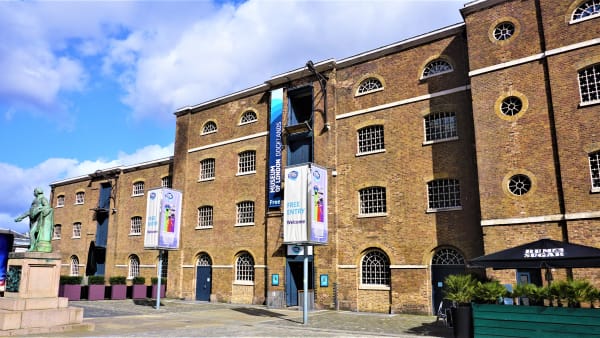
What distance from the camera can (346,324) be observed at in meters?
15.6

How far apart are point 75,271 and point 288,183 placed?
86.0ft

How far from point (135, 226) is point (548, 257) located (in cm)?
2732

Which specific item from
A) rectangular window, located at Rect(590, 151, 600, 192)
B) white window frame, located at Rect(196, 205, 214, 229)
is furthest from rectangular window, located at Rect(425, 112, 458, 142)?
white window frame, located at Rect(196, 205, 214, 229)

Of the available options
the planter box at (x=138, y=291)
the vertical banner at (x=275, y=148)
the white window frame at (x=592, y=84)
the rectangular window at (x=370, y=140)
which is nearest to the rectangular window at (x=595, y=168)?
the white window frame at (x=592, y=84)

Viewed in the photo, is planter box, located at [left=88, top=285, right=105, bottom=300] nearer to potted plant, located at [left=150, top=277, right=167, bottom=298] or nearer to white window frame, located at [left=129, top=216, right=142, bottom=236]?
potted plant, located at [left=150, top=277, right=167, bottom=298]

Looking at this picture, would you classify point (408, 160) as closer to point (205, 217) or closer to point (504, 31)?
point (504, 31)

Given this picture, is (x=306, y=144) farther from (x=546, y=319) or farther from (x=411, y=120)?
(x=546, y=319)

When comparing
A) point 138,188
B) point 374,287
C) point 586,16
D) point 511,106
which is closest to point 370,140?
point 511,106

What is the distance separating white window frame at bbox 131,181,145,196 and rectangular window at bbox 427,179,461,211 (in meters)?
21.5

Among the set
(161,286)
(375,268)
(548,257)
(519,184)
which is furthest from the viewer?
(161,286)

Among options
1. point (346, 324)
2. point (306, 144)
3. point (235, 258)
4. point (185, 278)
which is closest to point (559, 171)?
point (346, 324)

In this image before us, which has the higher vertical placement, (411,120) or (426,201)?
(411,120)

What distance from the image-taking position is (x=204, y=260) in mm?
26375

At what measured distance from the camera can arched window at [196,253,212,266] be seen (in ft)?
85.7
